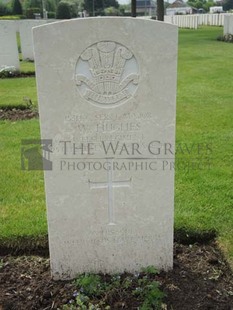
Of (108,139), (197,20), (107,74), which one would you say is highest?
(107,74)

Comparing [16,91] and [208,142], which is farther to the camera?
[16,91]

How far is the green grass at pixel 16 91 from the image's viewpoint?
26.4 feet

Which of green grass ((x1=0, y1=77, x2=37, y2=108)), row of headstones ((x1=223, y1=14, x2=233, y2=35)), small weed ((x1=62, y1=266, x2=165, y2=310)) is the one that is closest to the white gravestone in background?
small weed ((x1=62, y1=266, x2=165, y2=310))

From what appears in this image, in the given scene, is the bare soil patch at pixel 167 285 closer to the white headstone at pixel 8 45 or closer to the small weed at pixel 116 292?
the small weed at pixel 116 292

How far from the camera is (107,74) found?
246 cm

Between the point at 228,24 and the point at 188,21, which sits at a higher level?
the point at 228,24

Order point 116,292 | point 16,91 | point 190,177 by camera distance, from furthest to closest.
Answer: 1. point 16,91
2. point 190,177
3. point 116,292

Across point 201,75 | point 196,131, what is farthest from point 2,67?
point 196,131

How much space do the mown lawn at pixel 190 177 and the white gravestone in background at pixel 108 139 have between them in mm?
678

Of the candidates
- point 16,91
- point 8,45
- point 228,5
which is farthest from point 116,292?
point 228,5

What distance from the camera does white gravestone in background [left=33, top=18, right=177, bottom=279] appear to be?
2.39 metres

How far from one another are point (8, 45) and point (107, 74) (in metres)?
10.2

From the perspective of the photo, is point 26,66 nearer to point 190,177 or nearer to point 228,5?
point 190,177

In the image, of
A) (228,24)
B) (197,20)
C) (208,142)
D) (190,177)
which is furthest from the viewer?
(197,20)
